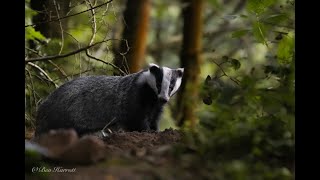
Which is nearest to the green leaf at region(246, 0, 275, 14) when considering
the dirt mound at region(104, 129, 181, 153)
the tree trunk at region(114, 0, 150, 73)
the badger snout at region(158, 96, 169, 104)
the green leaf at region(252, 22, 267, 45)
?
the green leaf at region(252, 22, 267, 45)

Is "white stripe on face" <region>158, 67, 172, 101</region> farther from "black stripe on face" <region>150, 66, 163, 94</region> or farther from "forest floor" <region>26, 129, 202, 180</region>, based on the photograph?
"forest floor" <region>26, 129, 202, 180</region>

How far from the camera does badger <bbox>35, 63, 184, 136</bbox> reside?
5.64 m

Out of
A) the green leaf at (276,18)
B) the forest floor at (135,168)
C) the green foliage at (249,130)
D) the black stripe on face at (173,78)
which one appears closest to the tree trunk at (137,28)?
the black stripe on face at (173,78)

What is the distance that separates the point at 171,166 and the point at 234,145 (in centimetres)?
40

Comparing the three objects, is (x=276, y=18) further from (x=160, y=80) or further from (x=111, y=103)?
(x=111, y=103)

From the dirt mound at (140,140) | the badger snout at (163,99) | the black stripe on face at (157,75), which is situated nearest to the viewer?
the dirt mound at (140,140)

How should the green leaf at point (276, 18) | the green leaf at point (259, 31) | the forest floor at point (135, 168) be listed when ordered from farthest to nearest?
the green leaf at point (259, 31)
the green leaf at point (276, 18)
the forest floor at point (135, 168)

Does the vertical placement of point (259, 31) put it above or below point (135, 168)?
above

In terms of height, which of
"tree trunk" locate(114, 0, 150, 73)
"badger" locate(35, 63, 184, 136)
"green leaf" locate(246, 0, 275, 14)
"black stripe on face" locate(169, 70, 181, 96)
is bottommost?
"badger" locate(35, 63, 184, 136)

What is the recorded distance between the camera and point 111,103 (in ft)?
Result: 19.0

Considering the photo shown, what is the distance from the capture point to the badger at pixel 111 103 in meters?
5.64

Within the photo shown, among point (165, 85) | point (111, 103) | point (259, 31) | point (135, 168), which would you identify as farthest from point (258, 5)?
point (135, 168)

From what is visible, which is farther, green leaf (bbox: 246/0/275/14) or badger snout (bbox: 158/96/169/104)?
badger snout (bbox: 158/96/169/104)

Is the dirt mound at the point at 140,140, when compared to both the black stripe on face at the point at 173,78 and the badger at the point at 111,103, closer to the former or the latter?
the badger at the point at 111,103
